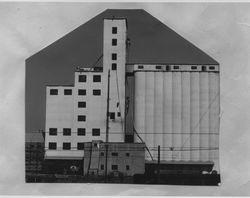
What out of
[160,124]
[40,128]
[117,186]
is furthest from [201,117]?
[40,128]

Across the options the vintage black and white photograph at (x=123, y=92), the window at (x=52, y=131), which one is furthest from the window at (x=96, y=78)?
the window at (x=52, y=131)

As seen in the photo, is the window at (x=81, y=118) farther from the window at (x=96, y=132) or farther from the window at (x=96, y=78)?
the window at (x=96, y=78)

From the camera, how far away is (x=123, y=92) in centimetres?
374

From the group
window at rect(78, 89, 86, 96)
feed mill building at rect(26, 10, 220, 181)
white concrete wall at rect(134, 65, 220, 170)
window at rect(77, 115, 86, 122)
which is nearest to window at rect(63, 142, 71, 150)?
feed mill building at rect(26, 10, 220, 181)

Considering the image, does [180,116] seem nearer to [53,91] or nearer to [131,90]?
[131,90]

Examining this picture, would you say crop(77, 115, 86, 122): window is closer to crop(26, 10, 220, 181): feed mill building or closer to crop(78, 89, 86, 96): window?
crop(26, 10, 220, 181): feed mill building

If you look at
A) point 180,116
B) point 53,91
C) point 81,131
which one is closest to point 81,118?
point 81,131

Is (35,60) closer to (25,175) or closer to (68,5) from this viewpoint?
(68,5)

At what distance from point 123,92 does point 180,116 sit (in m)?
0.31

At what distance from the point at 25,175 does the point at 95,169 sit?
354 millimetres

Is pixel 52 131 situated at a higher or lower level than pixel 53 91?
A: lower

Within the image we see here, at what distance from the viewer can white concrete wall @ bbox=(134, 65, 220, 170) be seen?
3.71 metres

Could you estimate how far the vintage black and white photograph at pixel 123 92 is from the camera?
369cm

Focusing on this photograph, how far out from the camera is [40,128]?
12.2 feet
